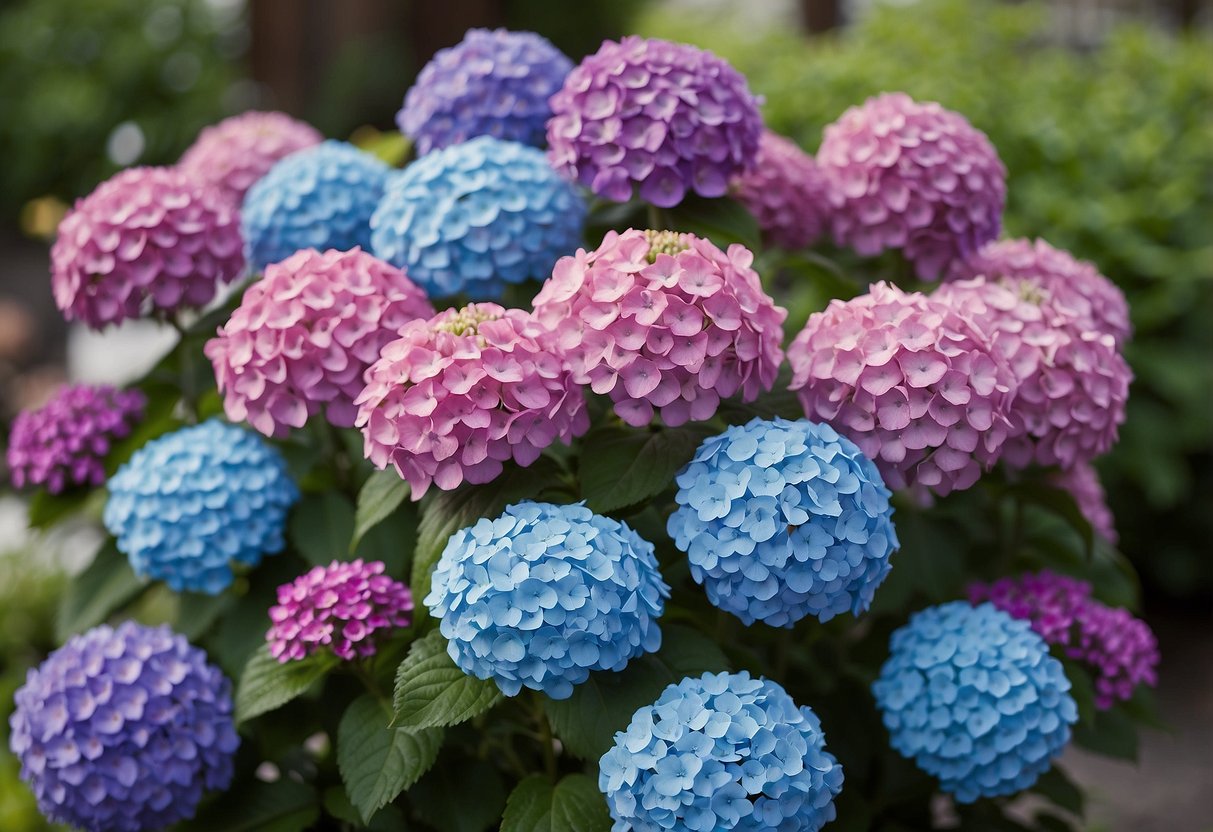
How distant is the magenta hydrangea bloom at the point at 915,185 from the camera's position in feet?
6.94

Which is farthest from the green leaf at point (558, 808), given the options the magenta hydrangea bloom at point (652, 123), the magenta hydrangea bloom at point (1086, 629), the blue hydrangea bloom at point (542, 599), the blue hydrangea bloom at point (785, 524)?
the magenta hydrangea bloom at point (652, 123)

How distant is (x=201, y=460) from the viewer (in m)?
2.00

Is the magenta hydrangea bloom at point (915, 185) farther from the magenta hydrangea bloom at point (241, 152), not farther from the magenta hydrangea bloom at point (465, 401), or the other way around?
the magenta hydrangea bloom at point (241, 152)

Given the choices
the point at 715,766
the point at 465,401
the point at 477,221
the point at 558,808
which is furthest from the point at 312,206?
the point at 715,766

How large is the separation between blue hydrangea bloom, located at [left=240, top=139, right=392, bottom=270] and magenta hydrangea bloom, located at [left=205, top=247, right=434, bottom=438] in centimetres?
39

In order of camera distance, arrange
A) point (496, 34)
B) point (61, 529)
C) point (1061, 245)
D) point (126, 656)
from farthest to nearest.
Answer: point (61, 529)
point (1061, 245)
point (496, 34)
point (126, 656)

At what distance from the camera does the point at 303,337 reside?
5.95ft

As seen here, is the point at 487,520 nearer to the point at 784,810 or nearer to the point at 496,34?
the point at 784,810

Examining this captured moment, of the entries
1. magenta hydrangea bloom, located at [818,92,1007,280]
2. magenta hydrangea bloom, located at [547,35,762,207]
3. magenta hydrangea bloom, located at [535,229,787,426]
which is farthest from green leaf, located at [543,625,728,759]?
magenta hydrangea bloom, located at [818,92,1007,280]

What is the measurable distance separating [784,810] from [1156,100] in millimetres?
5064

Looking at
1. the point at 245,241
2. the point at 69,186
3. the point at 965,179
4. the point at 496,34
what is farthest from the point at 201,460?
the point at 69,186

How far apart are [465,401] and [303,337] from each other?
36 cm

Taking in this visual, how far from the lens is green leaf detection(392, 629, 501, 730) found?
1.57 meters

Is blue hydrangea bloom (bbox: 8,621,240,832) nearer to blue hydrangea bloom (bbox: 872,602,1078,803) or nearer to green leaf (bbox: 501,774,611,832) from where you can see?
green leaf (bbox: 501,774,611,832)
